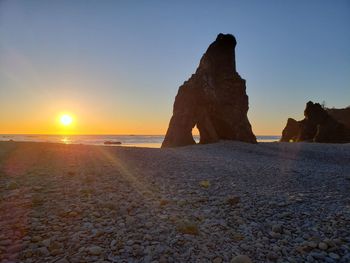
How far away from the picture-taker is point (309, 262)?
458 cm

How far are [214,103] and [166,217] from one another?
90.4 feet

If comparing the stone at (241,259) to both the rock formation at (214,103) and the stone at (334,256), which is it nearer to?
the stone at (334,256)

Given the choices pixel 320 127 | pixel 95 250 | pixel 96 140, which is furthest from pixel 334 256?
pixel 96 140

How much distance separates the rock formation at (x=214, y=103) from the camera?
31125 millimetres

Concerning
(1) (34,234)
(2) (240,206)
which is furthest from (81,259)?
(2) (240,206)

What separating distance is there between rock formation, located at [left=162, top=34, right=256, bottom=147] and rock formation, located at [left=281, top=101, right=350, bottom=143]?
71.6 ft

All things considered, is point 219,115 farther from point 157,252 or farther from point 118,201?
point 157,252

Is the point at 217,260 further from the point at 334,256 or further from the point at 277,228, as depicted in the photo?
the point at 334,256

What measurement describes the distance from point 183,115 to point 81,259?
26.9m

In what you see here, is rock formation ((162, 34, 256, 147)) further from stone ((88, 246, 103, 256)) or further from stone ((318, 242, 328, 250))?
stone ((88, 246, 103, 256))

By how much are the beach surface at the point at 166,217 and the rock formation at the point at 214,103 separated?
20.3m

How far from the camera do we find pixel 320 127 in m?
49.0

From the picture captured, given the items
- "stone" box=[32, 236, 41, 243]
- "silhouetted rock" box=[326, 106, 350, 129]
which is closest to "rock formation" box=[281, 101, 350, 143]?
"silhouetted rock" box=[326, 106, 350, 129]

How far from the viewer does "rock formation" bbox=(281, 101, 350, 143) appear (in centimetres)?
4769
